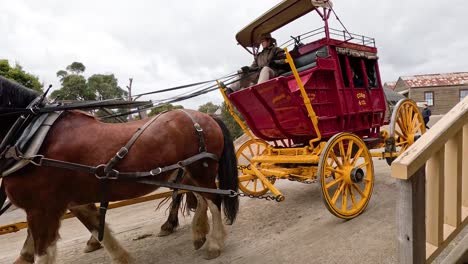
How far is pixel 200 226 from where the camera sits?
3.27 meters

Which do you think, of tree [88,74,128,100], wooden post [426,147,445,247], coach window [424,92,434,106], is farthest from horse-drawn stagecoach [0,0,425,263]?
coach window [424,92,434,106]

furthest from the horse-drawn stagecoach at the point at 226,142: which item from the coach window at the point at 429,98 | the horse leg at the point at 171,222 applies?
the coach window at the point at 429,98

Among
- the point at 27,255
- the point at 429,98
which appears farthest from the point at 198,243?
the point at 429,98

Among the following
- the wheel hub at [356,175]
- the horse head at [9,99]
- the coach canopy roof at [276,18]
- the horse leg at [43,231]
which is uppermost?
the coach canopy roof at [276,18]

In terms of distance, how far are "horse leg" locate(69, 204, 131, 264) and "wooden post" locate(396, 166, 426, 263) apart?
2392mm

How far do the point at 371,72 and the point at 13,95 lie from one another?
4.73 metres

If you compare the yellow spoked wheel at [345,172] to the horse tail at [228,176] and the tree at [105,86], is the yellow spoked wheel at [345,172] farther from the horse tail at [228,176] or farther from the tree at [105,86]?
the tree at [105,86]

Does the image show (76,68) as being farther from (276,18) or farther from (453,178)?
(453,178)

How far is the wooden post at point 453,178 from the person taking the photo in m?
1.58

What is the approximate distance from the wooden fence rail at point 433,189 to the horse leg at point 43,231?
2.47 metres

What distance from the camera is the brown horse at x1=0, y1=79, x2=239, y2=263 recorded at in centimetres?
230

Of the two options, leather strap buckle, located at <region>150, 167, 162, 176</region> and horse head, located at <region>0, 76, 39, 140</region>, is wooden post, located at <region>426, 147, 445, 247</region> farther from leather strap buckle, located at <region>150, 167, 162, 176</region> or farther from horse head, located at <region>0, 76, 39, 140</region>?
horse head, located at <region>0, 76, 39, 140</region>

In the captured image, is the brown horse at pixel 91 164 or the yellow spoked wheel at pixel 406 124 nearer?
the brown horse at pixel 91 164

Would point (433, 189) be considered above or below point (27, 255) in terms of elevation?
above
